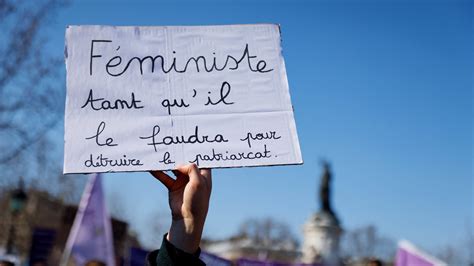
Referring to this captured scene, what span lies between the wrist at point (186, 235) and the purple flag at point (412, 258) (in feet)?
23.6

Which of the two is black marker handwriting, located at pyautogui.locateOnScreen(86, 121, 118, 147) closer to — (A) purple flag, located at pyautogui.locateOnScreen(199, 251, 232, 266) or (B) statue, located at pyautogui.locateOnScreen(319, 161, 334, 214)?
(A) purple flag, located at pyautogui.locateOnScreen(199, 251, 232, 266)

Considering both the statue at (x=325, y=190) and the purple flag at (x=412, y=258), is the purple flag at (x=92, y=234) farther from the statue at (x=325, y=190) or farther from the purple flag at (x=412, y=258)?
the statue at (x=325, y=190)

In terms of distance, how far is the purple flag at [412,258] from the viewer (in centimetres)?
929

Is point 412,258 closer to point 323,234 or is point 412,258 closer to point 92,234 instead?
point 92,234

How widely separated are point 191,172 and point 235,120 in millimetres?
697

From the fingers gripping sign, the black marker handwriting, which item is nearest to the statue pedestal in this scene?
the black marker handwriting

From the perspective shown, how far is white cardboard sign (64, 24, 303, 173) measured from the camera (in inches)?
125

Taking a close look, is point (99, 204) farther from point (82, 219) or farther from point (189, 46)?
point (189, 46)

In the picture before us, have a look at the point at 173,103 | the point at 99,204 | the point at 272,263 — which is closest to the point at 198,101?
the point at 173,103

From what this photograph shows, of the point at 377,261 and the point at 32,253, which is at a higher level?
the point at 32,253

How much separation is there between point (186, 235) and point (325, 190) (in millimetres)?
39492

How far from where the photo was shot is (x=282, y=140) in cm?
326

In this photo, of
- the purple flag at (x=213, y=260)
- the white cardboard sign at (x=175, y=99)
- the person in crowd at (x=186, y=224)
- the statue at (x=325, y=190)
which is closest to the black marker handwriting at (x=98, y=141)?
the white cardboard sign at (x=175, y=99)

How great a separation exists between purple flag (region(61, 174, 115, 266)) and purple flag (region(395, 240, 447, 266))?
12.2ft
